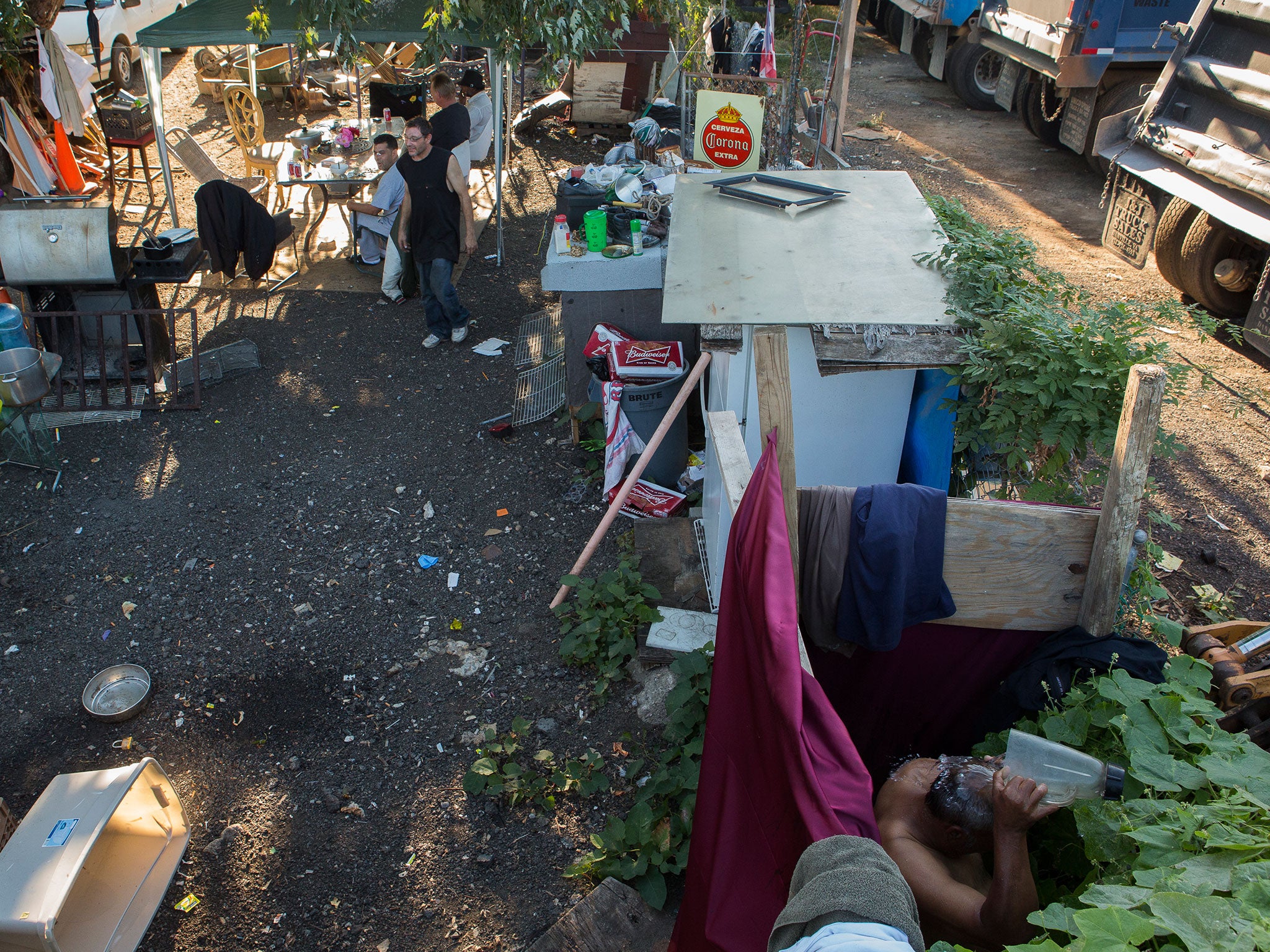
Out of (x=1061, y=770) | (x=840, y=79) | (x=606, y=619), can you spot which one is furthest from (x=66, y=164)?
(x=1061, y=770)

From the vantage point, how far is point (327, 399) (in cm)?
634

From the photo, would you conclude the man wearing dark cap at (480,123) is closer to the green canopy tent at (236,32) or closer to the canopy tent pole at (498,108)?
the canopy tent pole at (498,108)

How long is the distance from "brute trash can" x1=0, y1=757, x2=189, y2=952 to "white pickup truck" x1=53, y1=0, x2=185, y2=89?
1040cm

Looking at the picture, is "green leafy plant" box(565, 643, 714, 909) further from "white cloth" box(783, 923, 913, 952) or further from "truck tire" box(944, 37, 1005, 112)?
"truck tire" box(944, 37, 1005, 112)

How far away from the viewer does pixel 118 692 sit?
3990 mm

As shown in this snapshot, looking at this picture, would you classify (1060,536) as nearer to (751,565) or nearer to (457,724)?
(751,565)

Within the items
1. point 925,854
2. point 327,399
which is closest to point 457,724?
point 925,854

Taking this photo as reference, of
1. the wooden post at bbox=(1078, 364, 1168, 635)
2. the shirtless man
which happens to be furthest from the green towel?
the wooden post at bbox=(1078, 364, 1168, 635)

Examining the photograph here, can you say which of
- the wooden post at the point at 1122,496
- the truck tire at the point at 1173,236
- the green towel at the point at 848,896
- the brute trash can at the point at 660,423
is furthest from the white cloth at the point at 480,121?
the green towel at the point at 848,896

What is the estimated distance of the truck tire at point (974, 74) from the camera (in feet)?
40.4

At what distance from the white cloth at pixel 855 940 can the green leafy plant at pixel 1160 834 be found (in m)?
0.16

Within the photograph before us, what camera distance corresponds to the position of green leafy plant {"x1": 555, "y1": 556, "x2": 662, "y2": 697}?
4070 millimetres

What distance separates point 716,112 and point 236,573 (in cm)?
466

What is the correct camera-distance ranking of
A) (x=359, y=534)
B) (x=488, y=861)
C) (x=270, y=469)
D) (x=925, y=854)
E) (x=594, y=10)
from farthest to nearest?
(x=594, y=10), (x=270, y=469), (x=359, y=534), (x=488, y=861), (x=925, y=854)
